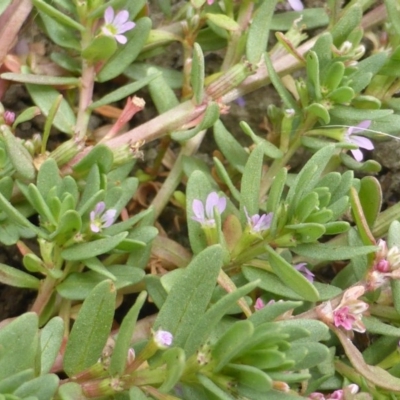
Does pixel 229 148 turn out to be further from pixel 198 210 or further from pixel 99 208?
pixel 99 208

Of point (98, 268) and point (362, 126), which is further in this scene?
point (362, 126)

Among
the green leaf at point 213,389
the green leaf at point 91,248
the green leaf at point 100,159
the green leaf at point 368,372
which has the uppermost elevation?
the green leaf at point 100,159

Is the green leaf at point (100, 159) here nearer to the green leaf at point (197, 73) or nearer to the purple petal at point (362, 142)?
the green leaf at point (197, 73)

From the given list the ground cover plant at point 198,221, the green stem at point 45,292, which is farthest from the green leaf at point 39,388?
the green stem at point 45,292

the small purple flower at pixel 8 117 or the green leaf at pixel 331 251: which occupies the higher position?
the small purple flower at pixel 8 117

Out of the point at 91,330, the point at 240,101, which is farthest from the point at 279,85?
the point at 91,330

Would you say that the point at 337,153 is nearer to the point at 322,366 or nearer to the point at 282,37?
the point at 282,37

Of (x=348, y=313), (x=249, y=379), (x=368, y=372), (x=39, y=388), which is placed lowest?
(x=368, y=372)

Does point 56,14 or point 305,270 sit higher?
point 56,14

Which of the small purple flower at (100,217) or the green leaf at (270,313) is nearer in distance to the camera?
the green leaf at (270,313)

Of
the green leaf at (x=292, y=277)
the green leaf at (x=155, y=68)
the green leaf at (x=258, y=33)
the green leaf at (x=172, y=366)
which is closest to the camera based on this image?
the green leaf at (x=172, y=366)
